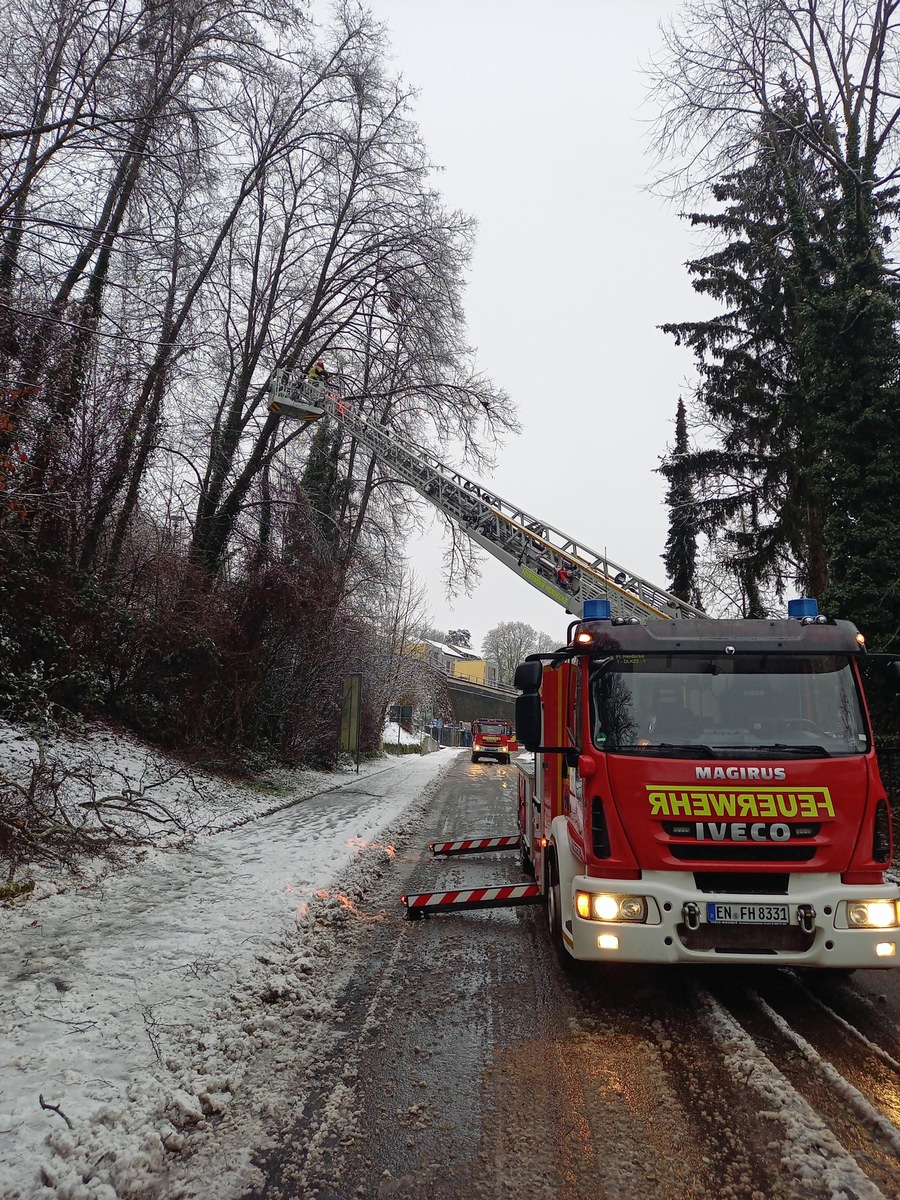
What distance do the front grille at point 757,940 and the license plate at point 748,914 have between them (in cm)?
3

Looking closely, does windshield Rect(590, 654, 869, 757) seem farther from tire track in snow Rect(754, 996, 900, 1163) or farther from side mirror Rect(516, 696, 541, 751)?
tire track in snow Rect(754, 996, 900, 1163)

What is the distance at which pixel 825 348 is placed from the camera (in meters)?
15.1

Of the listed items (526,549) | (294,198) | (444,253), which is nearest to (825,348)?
(526,549)

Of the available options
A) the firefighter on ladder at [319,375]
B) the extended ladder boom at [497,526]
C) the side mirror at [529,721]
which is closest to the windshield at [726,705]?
the side mirror at [529,721]

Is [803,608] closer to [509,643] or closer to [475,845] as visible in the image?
[475,845]

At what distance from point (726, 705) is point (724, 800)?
0.71 metres

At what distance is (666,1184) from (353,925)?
165 inches

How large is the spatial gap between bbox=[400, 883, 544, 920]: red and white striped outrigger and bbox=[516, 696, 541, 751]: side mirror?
2034mm

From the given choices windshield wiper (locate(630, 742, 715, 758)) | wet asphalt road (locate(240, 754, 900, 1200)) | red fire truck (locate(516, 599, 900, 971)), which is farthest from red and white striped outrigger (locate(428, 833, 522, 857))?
windshield wiper (locate(630, 742, 715, 758))

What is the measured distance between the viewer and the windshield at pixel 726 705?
475 cm

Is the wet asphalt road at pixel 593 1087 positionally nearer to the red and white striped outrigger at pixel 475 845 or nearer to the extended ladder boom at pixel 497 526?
the red and white striped outrigger at pixel 475 845

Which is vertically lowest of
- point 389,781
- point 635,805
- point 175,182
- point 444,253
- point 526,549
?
point 389,781

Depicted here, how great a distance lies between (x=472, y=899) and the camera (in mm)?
6684

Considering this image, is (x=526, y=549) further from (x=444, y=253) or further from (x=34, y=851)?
(x=34, y=851)
